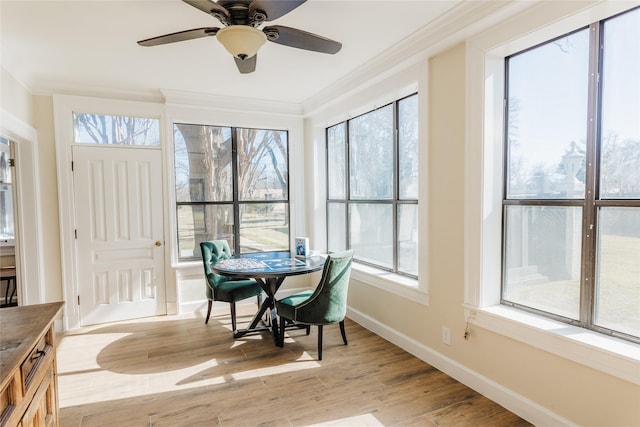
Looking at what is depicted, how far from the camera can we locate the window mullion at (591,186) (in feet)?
6.21

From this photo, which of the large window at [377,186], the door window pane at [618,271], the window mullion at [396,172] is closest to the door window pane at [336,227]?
the large window at [377,186]

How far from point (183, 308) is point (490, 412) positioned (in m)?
3.44

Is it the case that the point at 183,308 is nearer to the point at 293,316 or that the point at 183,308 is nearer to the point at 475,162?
the point at 293,316

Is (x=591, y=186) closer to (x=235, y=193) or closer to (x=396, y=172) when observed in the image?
(x=396, y=172)

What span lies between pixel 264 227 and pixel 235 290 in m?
1.38

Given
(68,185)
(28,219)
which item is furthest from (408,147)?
(28,219)

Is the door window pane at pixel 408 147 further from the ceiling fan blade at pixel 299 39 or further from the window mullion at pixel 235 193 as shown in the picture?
the window mullion at pixel 235 193

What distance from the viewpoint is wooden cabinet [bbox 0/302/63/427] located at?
1.12 metres

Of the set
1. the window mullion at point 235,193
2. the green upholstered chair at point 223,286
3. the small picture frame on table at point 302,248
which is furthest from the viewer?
the window mullion at point 235,193

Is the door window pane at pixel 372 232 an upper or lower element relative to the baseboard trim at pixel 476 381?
upper

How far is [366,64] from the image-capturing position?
325cm

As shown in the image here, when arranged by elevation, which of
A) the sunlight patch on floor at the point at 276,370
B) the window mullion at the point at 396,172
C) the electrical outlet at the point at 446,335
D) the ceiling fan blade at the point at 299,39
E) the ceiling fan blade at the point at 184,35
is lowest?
the sunlight patch on floor at the point at 276,370

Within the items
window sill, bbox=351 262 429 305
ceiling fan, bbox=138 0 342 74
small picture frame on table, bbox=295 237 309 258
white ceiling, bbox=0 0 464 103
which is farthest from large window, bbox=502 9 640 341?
small picture frame on table, bbox=295 237 309 258

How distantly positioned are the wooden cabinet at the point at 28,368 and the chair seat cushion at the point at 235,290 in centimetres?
179
